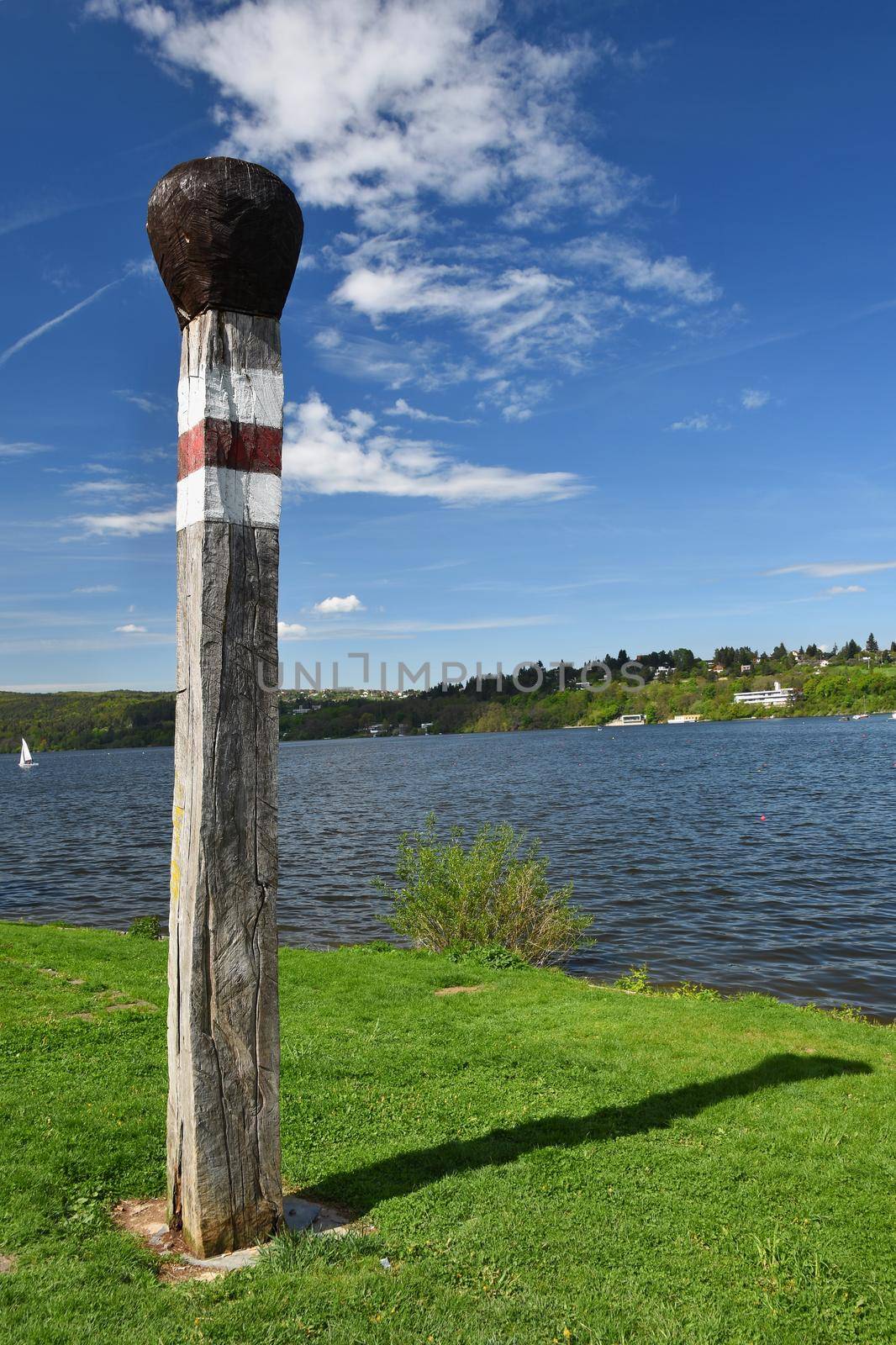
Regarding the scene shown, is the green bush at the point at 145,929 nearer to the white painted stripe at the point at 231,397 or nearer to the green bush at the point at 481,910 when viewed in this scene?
the green bush at the point at 481,910

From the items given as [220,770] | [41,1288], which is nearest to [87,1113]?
[41,1288]

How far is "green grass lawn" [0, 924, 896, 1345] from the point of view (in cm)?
376

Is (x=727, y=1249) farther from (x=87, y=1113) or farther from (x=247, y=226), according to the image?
(x=247, y=226)

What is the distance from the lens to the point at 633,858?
26484mm

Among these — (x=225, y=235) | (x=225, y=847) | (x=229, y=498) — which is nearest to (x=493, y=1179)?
(x=225, y=847)

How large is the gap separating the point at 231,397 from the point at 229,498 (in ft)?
1.62

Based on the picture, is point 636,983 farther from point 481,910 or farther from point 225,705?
point 225,705

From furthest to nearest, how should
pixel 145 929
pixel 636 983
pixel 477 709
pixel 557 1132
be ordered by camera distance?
pixel 477 709
pixel 145 929
pixel 636 983
pixel 557 1132

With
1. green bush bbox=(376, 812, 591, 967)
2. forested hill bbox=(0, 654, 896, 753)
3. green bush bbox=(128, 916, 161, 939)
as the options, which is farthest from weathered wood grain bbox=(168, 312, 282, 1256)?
forested hill bbox=(0, 654, 896, 753)

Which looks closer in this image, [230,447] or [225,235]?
[225,235]

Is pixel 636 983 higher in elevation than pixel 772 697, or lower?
lower

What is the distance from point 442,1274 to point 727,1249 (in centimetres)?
157

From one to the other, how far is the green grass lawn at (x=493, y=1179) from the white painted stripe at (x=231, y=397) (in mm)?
3978

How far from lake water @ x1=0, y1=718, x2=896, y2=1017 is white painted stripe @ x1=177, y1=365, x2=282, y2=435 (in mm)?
13021
